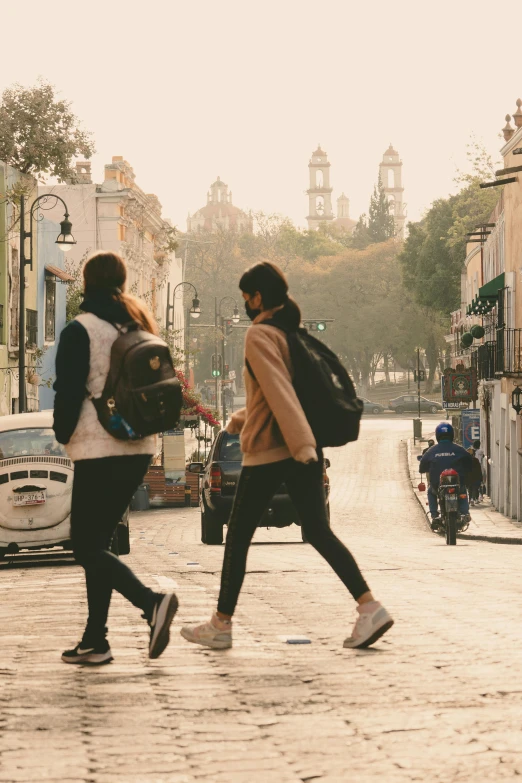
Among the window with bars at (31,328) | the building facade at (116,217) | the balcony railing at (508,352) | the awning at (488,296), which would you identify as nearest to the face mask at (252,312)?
the balcony railing at (508,352)

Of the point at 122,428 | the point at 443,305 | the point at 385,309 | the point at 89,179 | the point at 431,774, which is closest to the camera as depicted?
the point at 431,774

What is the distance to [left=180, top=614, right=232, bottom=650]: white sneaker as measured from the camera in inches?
247

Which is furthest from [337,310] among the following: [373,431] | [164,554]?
[164,554]

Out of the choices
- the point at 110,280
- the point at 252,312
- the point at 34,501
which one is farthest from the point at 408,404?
the point at 110,280

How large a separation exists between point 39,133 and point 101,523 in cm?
3426

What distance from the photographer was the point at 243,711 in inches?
193

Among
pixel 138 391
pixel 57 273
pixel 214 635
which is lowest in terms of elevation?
pixel 214 635

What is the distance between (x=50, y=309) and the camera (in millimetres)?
43750

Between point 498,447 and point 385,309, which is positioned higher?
point 385,309

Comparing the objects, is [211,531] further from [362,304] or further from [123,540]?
[362,304]

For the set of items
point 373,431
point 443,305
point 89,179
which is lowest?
point 373,431

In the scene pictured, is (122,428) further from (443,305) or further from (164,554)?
(443,305)

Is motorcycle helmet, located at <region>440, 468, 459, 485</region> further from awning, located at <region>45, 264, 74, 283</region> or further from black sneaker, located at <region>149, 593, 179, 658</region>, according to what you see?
awning, located at <region>45, 264, 74, 283</region>

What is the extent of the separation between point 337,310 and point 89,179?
35639mm
